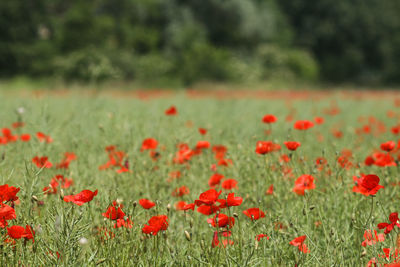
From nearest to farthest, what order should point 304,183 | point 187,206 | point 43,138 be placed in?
point 187,206 → point 304,183 → point 43,138

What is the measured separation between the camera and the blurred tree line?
17.1m

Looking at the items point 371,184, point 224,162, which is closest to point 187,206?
point 371,184

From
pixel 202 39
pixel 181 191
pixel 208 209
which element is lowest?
pixel 181 191

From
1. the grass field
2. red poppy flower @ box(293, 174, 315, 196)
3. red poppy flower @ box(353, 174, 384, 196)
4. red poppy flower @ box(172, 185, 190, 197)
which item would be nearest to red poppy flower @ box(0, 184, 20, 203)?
the grass field

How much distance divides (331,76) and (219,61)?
1435 cm

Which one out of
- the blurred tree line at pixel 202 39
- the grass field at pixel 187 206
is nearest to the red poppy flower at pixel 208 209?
the grass field at pixel 187 206

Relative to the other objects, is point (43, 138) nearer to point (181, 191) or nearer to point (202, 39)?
point (181, 191)

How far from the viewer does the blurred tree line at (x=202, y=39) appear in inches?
672

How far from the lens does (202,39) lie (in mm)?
20188

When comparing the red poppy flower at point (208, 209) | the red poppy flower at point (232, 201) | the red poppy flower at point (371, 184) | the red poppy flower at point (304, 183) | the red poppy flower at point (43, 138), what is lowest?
the red poppy flower at point (43, 138)

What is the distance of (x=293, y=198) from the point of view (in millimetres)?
1938

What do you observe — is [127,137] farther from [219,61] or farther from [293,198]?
[219,61]

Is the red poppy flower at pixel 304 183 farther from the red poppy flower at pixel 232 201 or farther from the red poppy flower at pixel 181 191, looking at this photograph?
the red poppy flower at pixel 181 191

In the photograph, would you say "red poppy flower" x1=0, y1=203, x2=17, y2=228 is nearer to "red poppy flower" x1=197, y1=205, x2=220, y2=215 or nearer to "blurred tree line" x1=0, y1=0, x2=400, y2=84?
"red poppy flower" x1=197, y1=205, x2=220, y2=215
